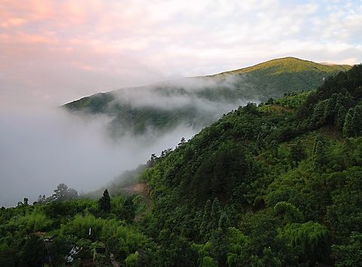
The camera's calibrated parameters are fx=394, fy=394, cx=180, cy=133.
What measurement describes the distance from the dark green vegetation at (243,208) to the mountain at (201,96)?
8603 centimetres

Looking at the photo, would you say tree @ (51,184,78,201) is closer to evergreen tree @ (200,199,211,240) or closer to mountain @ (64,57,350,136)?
evergreen tree @ (200,199,211,240)

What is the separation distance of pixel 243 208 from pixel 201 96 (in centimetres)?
13783

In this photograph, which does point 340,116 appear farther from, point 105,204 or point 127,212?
point 105,204

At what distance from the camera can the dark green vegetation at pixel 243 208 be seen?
2773 centimetres

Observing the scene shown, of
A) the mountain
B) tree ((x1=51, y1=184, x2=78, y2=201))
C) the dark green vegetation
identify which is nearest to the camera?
the dark green vegetation

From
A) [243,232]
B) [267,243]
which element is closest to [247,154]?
[243,232]

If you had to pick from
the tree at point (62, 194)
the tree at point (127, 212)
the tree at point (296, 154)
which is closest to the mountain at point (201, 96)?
the tree at point (62, 194)

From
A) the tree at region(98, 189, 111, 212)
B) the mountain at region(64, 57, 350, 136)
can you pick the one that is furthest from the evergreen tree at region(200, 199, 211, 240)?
the mountain at region(64, 57, 350, 136)

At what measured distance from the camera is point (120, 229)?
1652 inches

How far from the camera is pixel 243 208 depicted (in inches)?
1645

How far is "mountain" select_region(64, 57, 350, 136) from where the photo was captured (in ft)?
519

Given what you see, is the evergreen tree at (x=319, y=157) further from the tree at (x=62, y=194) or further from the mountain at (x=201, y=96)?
the mountain at (x=201, y=96)

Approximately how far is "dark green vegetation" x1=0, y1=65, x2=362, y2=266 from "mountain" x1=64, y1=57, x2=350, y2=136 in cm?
8603

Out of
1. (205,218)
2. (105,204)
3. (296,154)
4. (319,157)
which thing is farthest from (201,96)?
(319,157)
